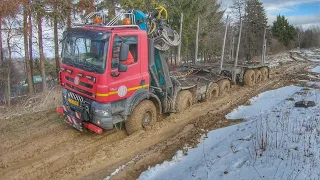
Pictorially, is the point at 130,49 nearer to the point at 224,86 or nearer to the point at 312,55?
the point at 224,86

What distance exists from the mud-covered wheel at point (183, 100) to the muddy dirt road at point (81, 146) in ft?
0.79

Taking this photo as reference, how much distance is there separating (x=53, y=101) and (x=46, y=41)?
9692 mm

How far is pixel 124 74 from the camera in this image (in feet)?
22.4

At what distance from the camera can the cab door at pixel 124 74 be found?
21.1 feet

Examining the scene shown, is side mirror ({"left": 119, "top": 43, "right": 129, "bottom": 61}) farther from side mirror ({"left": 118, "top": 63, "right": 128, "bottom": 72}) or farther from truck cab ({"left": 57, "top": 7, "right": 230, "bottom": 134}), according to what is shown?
side mirror ({"left": 118, "top": 63, "right": 128, "bottom": 72})

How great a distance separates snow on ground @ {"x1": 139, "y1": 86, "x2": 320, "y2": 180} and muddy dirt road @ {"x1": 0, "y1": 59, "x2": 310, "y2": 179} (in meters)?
0.64

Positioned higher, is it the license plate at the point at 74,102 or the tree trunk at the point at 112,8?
the tree trunk at the point at 112,8

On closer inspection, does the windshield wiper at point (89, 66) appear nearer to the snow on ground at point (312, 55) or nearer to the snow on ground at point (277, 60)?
the snow on ground at point (277, 60)

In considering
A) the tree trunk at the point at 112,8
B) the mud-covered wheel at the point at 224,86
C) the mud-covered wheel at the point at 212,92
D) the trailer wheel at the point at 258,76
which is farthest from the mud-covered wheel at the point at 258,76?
the tree trunk at the point at 112,8

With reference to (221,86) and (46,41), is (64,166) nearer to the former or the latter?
(221,86)

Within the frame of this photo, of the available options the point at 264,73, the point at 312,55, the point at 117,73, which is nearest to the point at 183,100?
the point at 117,73

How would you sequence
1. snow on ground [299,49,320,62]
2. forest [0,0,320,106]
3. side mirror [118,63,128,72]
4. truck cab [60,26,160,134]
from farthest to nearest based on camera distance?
snow on ground [299,49,320,62] → forest [0,0,320,106] → side mirror [118,63,128,72] → truck cab [60,26,160,134]

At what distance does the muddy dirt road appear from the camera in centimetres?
569

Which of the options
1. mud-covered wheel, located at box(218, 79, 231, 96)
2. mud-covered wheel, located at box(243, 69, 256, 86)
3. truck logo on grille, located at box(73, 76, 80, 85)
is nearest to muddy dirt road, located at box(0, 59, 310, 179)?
truck logo on grille, located at box(73, 76, 80, 85)
